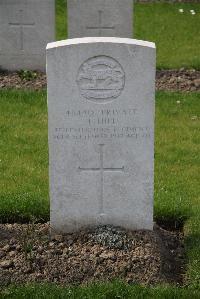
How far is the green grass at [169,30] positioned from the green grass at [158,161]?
240cm

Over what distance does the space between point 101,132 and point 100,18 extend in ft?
18.6

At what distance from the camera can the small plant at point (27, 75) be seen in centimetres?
1054

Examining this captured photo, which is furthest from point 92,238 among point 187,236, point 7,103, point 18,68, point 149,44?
point 18,68

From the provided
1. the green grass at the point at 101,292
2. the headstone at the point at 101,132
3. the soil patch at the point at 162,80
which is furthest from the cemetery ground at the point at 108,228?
the soil patch at the point at 162,80

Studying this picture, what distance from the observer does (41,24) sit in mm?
10742

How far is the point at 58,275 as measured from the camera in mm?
5133

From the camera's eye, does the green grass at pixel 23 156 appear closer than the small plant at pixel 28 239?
No

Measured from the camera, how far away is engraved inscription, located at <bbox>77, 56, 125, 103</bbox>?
5.29 meters

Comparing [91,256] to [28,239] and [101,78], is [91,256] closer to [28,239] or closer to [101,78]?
[28,239]

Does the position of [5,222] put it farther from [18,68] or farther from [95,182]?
[18,68]

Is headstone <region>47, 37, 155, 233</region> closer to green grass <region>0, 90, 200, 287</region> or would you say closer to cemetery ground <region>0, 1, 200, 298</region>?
cemetery ground <region>0, 1, 200, 298</region>

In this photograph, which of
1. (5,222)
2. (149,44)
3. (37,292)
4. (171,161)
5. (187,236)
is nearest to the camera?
(37,292)

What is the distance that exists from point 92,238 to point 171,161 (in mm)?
2190

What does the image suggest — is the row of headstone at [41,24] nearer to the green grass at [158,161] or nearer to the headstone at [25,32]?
the headstone at [25,32]
